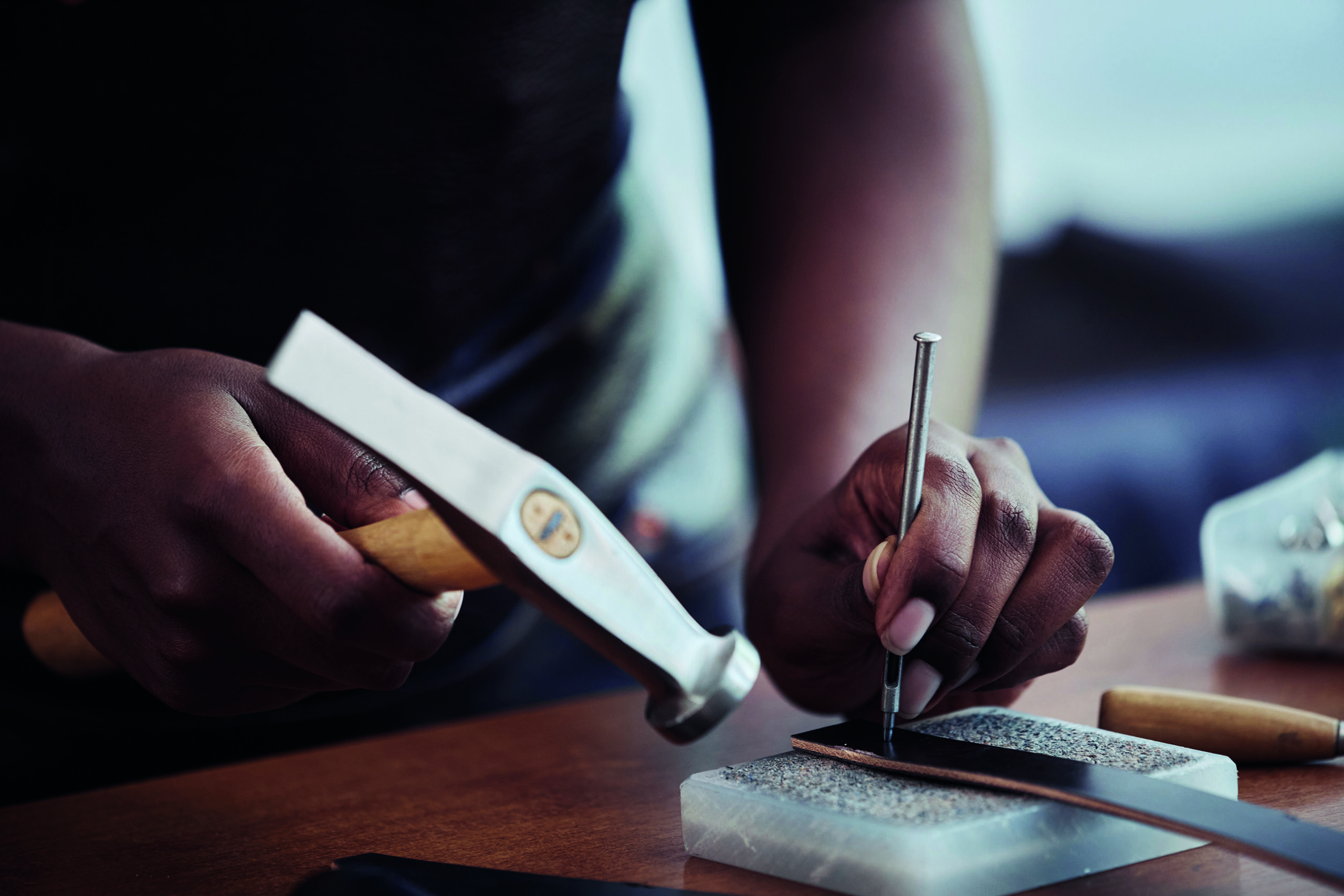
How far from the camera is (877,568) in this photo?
0.47 m

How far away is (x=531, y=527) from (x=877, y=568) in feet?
0.67

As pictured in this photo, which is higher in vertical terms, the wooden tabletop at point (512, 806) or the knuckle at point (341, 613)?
the knuckle at point (341, 613)

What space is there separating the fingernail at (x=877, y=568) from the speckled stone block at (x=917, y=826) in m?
0.08

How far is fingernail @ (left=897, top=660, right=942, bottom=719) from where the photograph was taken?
0.46m

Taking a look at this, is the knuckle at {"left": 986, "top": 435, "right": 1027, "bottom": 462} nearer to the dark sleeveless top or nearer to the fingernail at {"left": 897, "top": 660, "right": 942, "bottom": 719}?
the fingernail at {"left": 897, "top": 660, "right": 942, "bottom": 719}

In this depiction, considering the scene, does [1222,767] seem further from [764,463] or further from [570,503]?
[764,463]

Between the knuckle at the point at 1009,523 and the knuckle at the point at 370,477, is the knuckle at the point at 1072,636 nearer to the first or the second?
the knuckle at the point at 1009,523

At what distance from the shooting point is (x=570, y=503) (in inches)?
12.8

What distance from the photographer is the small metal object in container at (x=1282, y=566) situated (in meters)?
0.69

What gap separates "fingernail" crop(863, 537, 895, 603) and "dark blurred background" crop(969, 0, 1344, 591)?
4.47 ft

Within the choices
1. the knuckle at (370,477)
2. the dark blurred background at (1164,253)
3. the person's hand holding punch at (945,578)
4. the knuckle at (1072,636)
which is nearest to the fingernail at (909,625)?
the person's hand holding punch at (945,578)

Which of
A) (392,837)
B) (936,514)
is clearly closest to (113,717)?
(392,837)

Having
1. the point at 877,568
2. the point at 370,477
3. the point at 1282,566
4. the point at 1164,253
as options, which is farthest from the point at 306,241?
the point at 1164,253

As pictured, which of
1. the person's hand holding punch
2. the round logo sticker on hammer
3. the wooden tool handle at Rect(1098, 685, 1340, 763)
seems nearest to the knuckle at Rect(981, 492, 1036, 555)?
the person's hand holding punch
